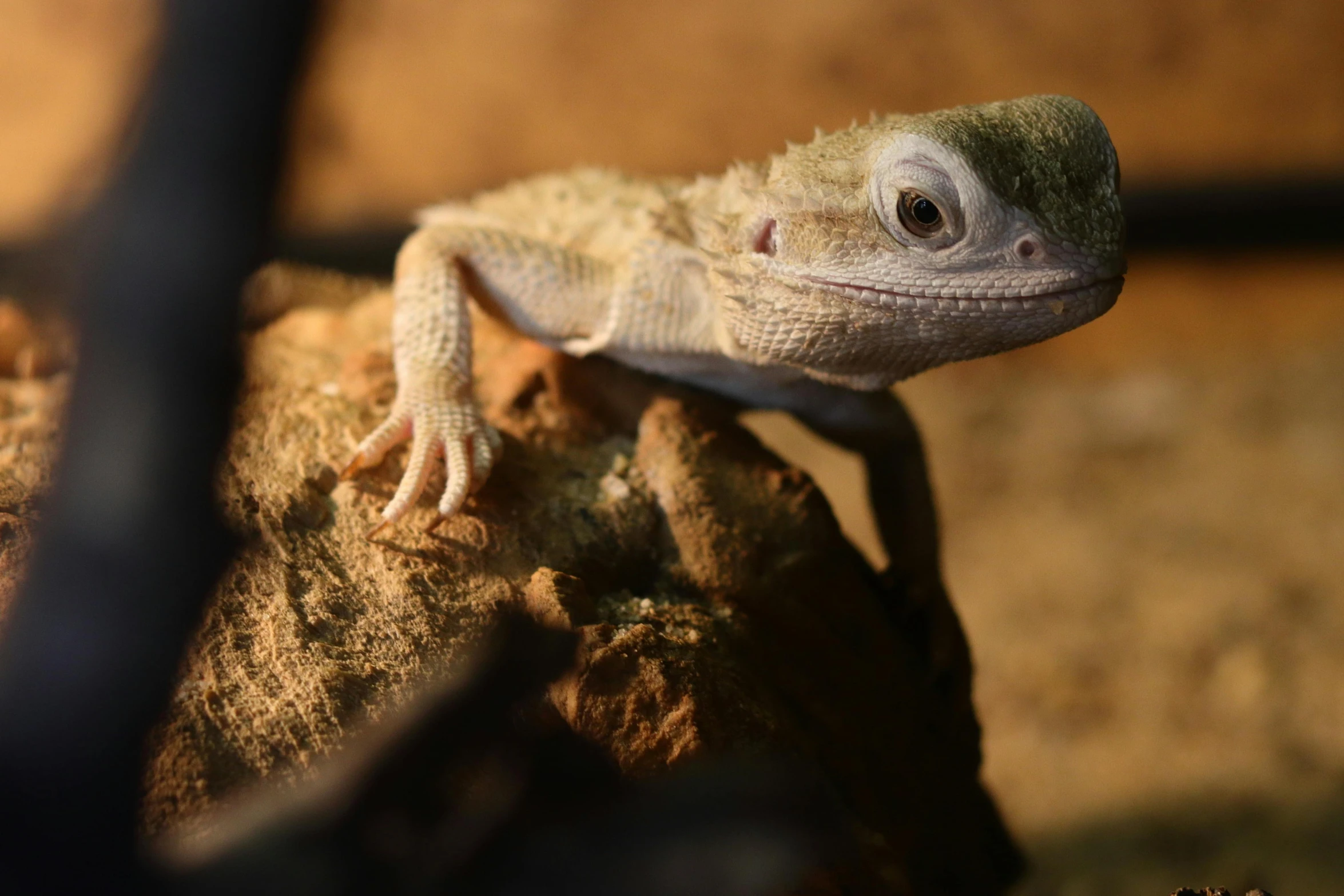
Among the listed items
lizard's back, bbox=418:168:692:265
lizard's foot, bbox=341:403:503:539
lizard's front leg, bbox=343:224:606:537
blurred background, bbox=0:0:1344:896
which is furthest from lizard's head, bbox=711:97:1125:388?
blurred background, bbox=0:0:1344:896

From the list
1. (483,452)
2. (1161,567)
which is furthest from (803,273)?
(1161,567)

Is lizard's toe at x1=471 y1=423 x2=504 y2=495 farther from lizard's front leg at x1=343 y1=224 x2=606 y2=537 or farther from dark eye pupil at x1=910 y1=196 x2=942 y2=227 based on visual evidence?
dark eye pupil at x1=910 y1=196 x2=942 y2=227

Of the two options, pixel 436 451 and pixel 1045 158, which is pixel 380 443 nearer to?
pixel 436 451

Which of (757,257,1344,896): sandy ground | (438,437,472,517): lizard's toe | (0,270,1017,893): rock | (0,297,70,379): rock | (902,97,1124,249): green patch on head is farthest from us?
(757,257,1344,896): sandy ground

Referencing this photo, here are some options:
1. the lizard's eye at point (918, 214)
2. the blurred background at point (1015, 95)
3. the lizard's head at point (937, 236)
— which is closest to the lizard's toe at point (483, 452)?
the lizard's head at point (937, 236)

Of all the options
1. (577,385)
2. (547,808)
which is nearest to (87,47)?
(577,385)

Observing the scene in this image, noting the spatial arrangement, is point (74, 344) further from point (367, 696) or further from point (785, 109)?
point (785, 109)
